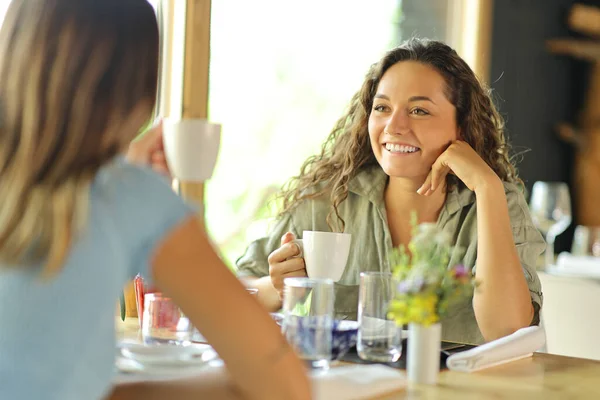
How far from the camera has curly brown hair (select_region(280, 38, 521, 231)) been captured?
241 centimetres

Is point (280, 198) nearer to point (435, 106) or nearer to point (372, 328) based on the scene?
point (435, 106)

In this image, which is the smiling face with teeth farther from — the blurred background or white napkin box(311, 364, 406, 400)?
white napkin box(311, 364, 406, 400)

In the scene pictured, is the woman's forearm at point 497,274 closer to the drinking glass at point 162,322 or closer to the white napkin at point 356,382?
the white napkin at point 356,382

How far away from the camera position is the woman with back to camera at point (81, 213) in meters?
0.98

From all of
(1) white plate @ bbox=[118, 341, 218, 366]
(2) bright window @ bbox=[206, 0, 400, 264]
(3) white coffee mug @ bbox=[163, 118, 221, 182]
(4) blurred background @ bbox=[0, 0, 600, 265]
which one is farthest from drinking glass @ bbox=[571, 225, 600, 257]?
(1) white plate @ bbox=[118, 341, 218, 366]

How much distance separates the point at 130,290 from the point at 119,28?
1027 millimetres

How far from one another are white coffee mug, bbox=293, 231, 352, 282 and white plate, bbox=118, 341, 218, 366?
0.38 m

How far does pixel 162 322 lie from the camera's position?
62.6 inches

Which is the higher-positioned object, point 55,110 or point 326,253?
point 55,110

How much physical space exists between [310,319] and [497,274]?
28.9 inches

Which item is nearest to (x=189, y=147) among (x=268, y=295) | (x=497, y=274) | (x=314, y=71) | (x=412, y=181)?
(x=268, y=295)

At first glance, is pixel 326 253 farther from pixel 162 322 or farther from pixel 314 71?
pixel 314 71

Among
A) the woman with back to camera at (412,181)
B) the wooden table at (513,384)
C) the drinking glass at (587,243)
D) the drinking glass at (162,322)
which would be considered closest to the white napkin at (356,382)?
the wooden table at (513,384)

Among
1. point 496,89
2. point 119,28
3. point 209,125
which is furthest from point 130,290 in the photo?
point 496,89
